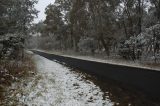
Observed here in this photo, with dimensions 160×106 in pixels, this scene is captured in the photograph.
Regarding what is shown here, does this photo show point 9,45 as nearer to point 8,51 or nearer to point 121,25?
point 8,51

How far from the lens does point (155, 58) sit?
22.0 m

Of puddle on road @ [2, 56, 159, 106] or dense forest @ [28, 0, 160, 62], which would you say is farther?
dense forest @ [28, 0, 160, 62]

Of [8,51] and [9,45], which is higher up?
[9,45]

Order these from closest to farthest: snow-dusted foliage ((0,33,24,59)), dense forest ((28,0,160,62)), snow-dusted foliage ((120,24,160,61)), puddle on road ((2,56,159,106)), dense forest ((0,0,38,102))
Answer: puddle on road ((2,56,159,106)), dense forest ((0,0,38,102)), snow-dusted foliage ((0,33,24,59)), snow-dusted foliage ((120,24,160,61)), dense forest ((28,0,160,62))

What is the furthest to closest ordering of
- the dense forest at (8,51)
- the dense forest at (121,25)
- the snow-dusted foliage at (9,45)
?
1. the dense forest at (121,25)
2. the snow-dusted foliage at (9,45)
3. the dense forest at (8,51)

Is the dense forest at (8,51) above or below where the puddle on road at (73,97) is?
above

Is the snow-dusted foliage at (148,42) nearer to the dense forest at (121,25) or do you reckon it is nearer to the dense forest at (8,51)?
the dense forest at (121,25)

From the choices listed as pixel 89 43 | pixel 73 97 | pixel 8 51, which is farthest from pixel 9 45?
pixel 89 43

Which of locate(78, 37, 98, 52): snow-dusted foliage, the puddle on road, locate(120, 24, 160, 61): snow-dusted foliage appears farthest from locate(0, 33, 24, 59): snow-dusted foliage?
locate(78, 37, 98, 52): snow-dusted foliage

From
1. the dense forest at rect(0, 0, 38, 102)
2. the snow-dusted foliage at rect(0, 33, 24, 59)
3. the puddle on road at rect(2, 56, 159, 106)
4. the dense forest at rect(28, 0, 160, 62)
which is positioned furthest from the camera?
the dense forest at rect(28, 0, 160, 62)

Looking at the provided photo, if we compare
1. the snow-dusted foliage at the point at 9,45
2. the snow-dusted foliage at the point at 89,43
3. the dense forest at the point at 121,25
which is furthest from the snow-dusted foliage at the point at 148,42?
the snow-dusted foliage at the point at 89,43

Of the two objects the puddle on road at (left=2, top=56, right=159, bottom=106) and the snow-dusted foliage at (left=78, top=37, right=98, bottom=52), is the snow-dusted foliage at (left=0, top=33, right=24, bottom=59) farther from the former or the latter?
the snow-dusted foliage at (left=78, top=37, right=98, bottom=52)

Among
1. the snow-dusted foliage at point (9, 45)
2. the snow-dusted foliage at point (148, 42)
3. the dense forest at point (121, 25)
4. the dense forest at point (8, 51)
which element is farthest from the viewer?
the dense forest at point (121, 25)

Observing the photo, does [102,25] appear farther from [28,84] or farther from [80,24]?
[28,84]
